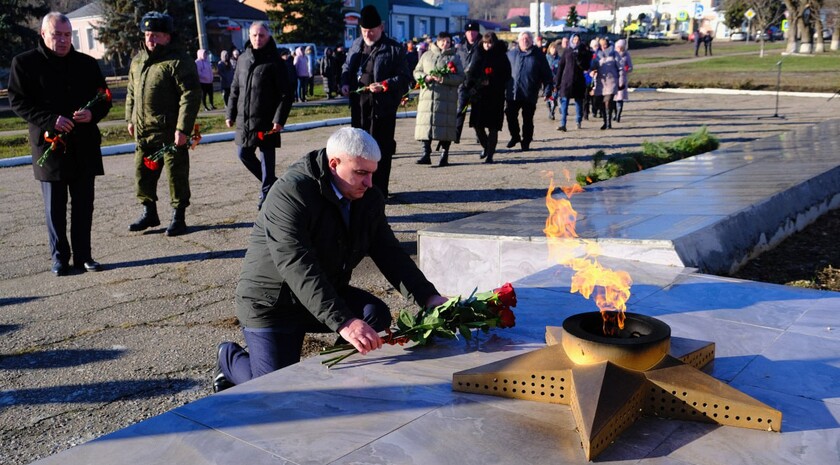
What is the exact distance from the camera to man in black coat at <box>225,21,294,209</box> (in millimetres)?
7785

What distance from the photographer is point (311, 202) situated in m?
3.51

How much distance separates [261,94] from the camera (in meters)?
7.82

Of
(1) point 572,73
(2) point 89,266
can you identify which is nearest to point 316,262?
(2) point 89,266

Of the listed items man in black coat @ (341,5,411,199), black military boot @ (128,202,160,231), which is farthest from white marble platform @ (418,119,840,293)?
black military boot @ (128,202,160,231)

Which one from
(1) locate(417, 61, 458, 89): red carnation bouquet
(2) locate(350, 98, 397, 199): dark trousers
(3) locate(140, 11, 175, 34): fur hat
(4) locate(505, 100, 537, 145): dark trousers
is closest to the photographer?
(3) locate(140, 11, 175, 34): fur hat

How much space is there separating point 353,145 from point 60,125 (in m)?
3.73

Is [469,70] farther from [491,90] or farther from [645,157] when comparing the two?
[645,157]

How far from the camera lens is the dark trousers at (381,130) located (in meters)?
8.28

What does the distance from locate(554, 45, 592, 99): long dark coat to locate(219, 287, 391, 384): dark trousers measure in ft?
40.6

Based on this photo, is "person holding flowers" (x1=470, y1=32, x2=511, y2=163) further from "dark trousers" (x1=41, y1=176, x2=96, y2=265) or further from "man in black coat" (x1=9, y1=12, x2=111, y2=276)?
"dark trousers" (x1=41, y1=176, x2=96, y2=265)

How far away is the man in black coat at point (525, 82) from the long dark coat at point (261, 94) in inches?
201

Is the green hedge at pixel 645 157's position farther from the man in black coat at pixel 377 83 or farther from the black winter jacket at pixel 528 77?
the black winter jacket at pixel 528 77

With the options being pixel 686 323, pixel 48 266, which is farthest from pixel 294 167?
pixel 48 266

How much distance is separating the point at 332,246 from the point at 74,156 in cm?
354
